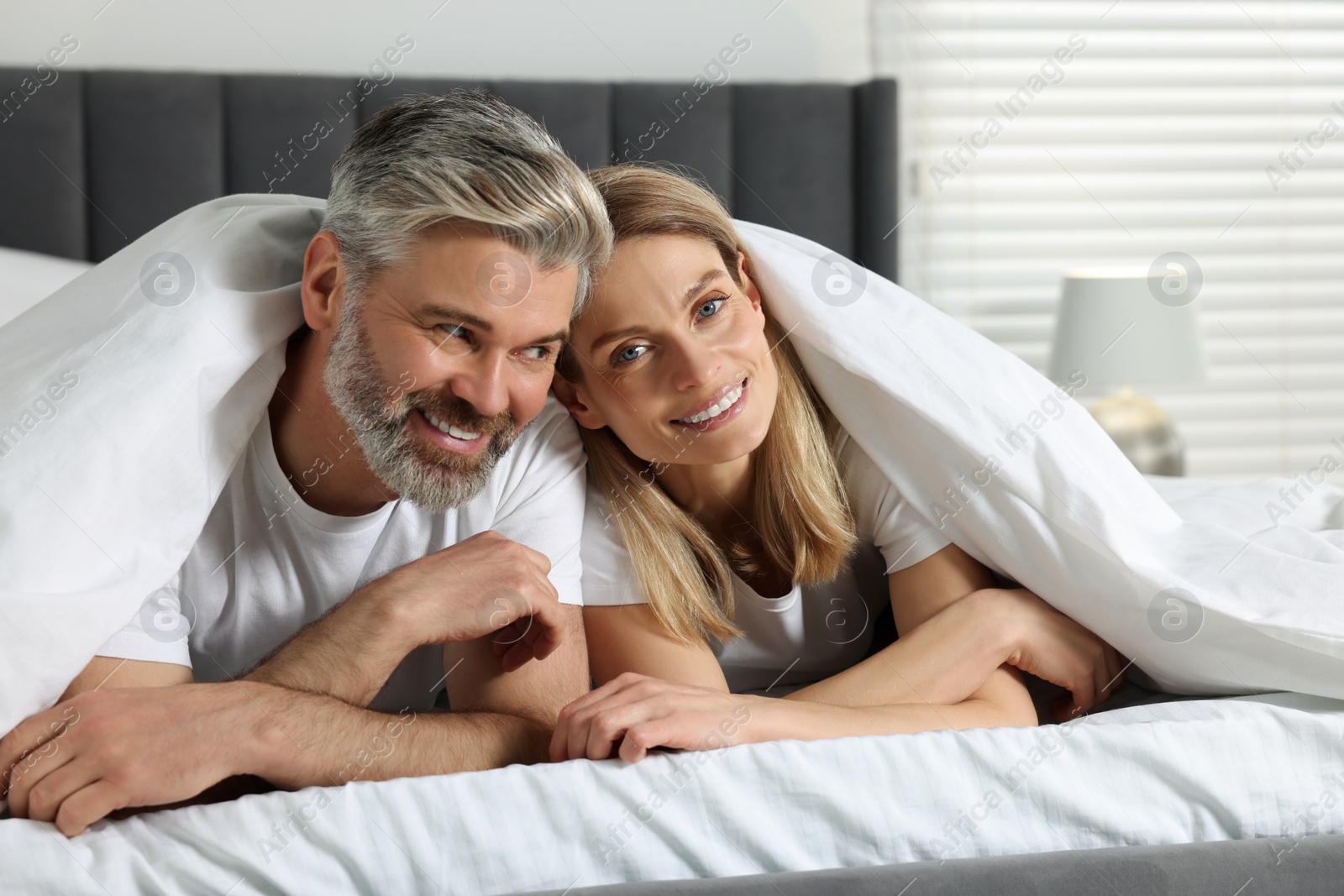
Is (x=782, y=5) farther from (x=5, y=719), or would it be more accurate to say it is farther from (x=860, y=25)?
(x=5, y=719)

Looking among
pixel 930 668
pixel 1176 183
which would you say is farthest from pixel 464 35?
pixel 930 668

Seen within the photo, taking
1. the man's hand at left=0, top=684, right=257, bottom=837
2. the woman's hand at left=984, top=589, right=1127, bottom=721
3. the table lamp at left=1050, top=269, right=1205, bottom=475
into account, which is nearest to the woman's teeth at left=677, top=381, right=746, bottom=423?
the woman's hand at left=984, top=589, right=1127, bottom=721

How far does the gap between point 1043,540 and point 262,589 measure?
2.61 ft

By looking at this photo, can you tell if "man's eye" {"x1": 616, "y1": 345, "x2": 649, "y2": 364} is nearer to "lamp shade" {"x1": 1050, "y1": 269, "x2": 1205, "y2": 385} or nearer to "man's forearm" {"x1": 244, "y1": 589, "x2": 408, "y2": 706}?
"man's forearm" {"x1": 244, "y1": 589, "x2": 408, "y2": 706}

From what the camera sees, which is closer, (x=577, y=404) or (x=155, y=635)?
(x=155, y=635)

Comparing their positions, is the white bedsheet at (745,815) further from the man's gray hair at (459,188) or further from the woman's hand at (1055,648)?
the man's gray hair at (459,188)

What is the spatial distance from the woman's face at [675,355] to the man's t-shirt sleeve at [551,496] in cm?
7

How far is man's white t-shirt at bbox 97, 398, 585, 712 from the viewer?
112cm

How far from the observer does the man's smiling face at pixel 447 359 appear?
1001 millimetres

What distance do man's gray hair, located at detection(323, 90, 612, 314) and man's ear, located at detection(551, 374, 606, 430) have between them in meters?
0.14

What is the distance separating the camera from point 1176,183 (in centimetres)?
→ 256

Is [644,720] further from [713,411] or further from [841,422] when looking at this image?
[841,422]

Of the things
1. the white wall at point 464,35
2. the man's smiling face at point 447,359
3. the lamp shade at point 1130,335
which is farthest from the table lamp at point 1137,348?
the man's smiling face at point 447,359

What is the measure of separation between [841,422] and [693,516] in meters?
0.20
